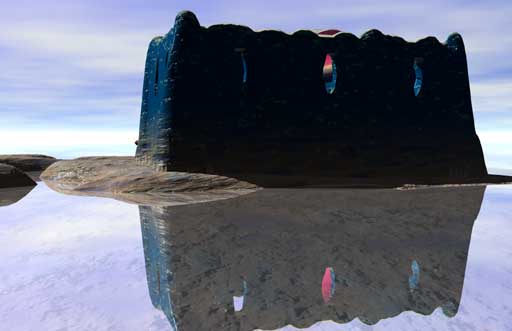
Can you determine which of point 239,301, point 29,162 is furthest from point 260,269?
point 29,162

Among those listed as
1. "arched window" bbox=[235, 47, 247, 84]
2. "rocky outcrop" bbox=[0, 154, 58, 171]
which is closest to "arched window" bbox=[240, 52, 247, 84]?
"arched window" bbox=[235, 47, 247, 84]

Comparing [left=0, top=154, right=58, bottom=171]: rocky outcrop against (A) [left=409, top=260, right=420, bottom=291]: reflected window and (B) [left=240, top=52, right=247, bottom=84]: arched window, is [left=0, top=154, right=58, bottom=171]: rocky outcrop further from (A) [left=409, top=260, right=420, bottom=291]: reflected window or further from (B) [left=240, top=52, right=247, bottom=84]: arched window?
(A) [left=409, top=260, right=420, bottom=291]: reflected window

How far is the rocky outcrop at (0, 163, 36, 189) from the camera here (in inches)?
614

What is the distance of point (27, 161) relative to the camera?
25812 mm

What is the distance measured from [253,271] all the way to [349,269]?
873mm

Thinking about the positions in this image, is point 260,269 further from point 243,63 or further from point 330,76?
point 330,76

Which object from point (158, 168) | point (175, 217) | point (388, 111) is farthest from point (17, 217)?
point (388, 111)

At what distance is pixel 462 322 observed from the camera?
9.84 ft

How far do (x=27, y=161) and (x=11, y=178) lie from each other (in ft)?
35.9

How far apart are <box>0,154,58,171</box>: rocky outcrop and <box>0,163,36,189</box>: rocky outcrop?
9581 mm

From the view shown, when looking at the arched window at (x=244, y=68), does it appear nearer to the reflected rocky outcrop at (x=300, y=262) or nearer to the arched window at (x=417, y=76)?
the arched window at (x=417, y=76)

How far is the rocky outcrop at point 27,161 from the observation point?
25.1 m

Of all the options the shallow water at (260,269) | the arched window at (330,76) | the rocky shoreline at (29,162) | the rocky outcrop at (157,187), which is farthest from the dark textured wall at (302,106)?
the rocky shoreline at (29,162)

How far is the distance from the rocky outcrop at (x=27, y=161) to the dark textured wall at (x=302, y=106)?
1366 centimetres
